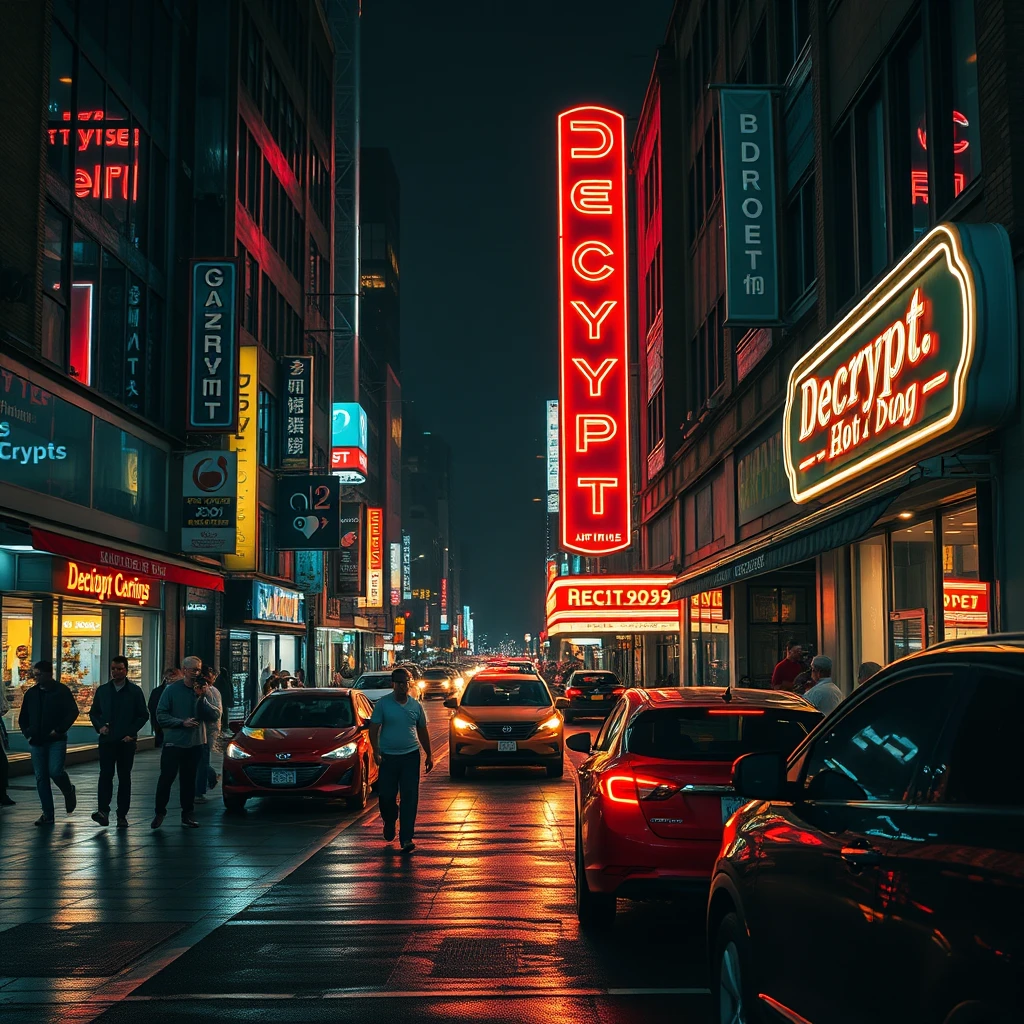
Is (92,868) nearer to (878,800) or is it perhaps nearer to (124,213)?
(878,800)

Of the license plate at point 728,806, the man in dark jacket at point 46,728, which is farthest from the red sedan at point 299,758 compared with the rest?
the license plate at point 728,806

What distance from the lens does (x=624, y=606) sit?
38.9m

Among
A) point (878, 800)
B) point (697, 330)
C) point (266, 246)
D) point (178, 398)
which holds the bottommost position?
point (878, 800)

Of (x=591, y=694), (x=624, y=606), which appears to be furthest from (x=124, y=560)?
(x=624, y=606)

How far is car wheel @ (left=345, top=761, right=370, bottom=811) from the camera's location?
17.2 m

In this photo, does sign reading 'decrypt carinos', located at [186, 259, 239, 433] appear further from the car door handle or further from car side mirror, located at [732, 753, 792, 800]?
the car door handle

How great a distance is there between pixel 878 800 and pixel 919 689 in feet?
1.22

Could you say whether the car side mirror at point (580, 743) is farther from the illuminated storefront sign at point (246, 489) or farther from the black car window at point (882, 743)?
the illuminated storefront sign at point (246, 489)

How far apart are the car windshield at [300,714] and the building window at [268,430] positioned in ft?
85.1

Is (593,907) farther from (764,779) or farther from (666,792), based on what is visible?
(764,779)

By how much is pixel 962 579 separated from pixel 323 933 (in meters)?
8.45

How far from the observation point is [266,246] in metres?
45.3

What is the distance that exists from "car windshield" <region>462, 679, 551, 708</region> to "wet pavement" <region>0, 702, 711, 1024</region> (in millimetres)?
6969

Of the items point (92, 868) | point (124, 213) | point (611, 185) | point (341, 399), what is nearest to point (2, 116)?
point (124, 213)
